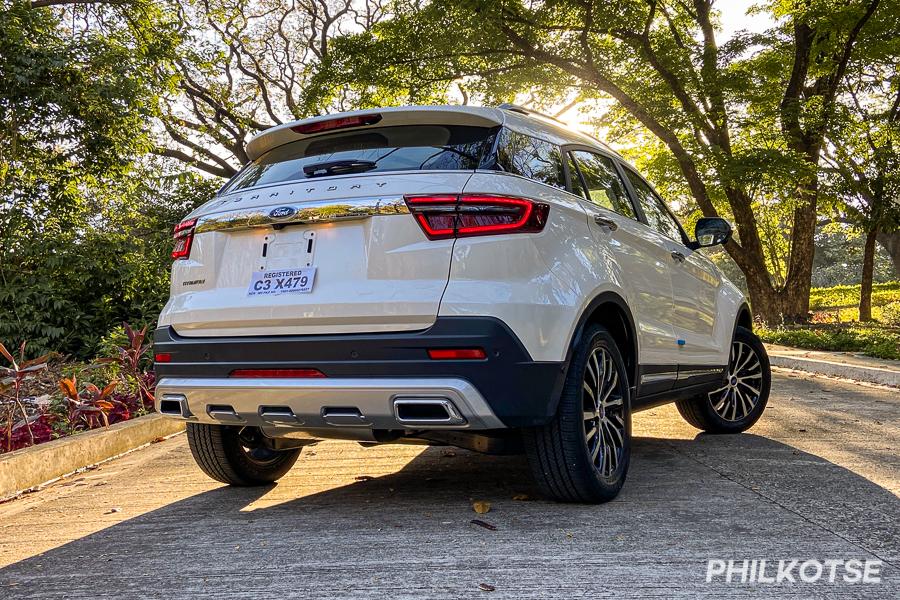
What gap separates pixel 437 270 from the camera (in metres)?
3.39

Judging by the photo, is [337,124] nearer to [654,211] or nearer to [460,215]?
[460,215]

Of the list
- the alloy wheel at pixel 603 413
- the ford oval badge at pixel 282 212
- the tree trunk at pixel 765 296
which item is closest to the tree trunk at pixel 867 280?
the tree trunk at pixel 765 296

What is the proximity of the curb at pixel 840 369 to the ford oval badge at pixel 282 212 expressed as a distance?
27.0 feet

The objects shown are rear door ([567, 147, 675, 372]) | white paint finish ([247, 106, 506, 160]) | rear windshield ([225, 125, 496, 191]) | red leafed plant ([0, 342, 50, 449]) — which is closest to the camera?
rear windshield ([225, 125, 496, 191])

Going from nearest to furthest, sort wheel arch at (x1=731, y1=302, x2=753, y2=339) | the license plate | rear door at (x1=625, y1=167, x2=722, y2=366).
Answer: the license plate, rear door at (x1=625, y1=167, x2=722, y2=366), wheel arch at (x1=731, y1=302, x2=753, y2=339)

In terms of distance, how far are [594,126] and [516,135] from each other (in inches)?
687

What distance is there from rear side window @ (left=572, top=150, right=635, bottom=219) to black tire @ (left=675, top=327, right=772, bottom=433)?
1961mm

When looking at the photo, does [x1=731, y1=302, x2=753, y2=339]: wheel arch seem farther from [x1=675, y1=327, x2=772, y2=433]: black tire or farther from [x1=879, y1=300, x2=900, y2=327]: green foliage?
[x1=879, y1=300, x2=900, y2=327]: green foliage

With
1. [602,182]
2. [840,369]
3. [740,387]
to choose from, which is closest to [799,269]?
[840,369]

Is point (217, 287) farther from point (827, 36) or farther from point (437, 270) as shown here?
point (827, 36)

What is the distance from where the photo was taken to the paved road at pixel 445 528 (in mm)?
2953

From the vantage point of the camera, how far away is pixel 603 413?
405 cm

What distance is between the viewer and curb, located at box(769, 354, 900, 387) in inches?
387

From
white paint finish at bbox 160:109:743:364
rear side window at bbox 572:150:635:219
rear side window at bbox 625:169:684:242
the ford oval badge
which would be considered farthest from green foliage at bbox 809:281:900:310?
the ford oval badge
